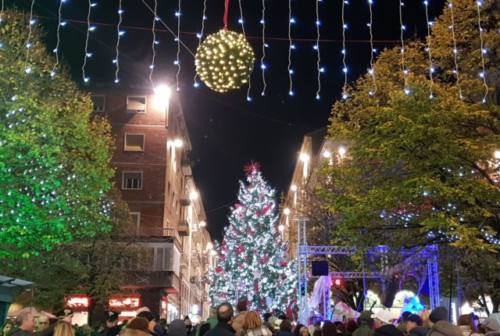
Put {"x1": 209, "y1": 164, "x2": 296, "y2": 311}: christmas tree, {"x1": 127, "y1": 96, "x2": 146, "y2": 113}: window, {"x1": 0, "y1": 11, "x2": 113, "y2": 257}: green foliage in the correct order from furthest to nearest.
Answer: {"x1": 127, "y1": 96, "x2": 146, "y2": 113}: window, {"x1": 209, "y1": 164, "x2": 296, "y2": 311}: christmas tree, {"x1": 0, "y1": 11, "x2": 113, "y2": 257}: green foliage

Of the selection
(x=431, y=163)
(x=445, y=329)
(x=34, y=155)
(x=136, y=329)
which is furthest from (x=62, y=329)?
(x=34, y=155)

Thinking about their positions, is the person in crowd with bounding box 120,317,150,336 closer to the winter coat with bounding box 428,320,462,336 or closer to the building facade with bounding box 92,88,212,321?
the winter coat with bounding box 428,320,462,336

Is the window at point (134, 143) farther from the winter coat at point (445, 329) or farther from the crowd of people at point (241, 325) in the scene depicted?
the winter coat at point (445, 329)

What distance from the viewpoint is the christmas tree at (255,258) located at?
4250 centimetres

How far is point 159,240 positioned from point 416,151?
91.8ft

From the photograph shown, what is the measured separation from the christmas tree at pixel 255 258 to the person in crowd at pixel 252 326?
3437 cm

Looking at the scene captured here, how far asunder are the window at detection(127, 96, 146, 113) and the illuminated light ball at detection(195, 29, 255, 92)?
34.7 m

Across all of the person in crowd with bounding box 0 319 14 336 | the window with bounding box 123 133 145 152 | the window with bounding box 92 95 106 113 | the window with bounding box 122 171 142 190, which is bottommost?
the person in crowd with bounding box 0 319 14 336

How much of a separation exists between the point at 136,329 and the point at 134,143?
126ft

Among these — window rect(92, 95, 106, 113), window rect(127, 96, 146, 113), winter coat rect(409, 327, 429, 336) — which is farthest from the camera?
window rect(127, 96, 146, 113)

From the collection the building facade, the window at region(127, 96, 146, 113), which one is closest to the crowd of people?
the building facade

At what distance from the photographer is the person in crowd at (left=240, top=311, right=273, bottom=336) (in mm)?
7367

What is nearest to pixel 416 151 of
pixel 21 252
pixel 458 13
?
pixel 458 13

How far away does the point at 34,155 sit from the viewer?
1836 centimetres
